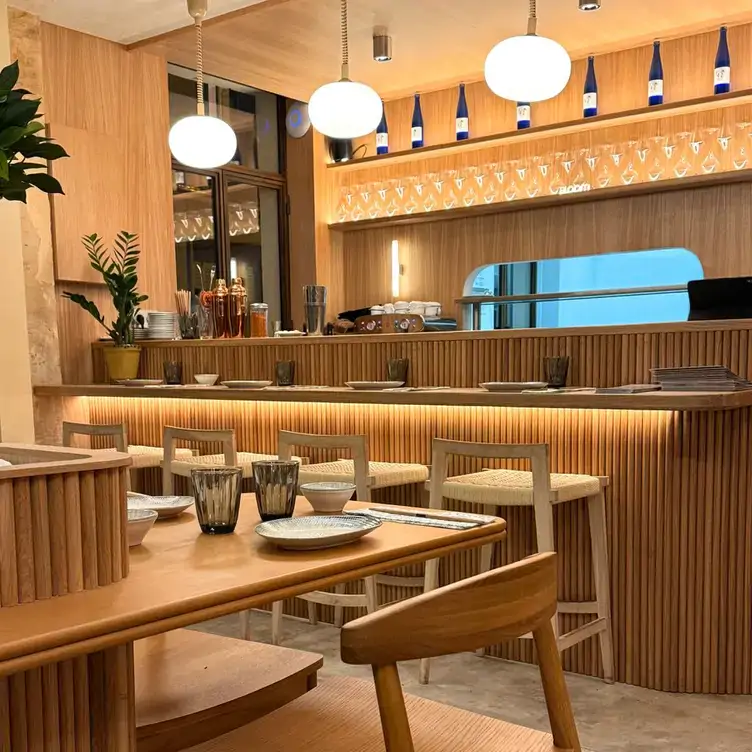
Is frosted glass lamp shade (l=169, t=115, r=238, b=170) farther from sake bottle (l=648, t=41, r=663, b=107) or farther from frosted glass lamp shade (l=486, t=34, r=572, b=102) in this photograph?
sake bottle (l=648, t=41, r=663, b=107)

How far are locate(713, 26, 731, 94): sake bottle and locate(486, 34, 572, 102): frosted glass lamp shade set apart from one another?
1.74 metres

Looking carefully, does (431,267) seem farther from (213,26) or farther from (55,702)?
(55,702)

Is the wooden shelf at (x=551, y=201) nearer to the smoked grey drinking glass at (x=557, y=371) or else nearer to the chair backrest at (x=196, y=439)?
the smoked grey drinking glass at (x=557, y=371)

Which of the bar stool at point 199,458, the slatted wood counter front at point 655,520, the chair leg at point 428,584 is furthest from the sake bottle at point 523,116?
the chair leg at point 428,584

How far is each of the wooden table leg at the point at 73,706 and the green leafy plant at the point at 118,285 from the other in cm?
362

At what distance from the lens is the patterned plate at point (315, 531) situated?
1324 millimetres

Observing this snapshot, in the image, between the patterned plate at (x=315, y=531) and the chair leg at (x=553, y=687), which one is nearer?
the chair leg at (x=553, y=687)

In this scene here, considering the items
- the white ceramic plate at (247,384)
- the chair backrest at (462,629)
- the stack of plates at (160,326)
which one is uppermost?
the stack of plates at (160,326)

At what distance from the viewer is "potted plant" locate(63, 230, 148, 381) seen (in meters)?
4.61

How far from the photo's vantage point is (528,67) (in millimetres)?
3436

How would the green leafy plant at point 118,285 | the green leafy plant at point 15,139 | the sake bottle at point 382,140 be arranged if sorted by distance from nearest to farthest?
the green leafy plant at point 15,139 < the green leafy plant at point 118,285 < the sake bottle at point 382,140

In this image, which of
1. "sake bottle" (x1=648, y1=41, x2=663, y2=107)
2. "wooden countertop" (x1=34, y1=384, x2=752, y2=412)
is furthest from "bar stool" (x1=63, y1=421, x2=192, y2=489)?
"sake bottle" (x1=648, y1=41, x2=663, y2=107)

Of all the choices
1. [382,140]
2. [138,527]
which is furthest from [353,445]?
[382,140]

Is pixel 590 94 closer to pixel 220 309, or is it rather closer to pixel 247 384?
pixel 220 309
